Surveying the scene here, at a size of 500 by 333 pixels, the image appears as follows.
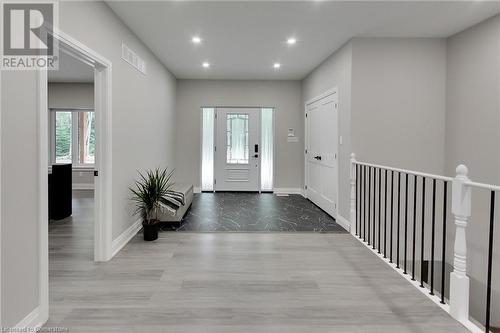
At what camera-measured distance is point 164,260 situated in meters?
3.28

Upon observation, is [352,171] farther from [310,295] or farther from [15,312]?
[15,312]

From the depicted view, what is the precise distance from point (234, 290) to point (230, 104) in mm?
5447

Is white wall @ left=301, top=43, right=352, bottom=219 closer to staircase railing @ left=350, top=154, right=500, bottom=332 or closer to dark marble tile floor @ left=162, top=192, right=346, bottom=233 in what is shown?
staircase railing @ left=350, top=154, right=500, bottom=332

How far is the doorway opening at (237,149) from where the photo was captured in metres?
7.62

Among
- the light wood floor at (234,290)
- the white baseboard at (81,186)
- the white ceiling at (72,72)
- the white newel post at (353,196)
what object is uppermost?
the white ceiling at (72,72)

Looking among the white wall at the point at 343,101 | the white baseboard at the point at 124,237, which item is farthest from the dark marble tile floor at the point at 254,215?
the white wall at the point at 343,101

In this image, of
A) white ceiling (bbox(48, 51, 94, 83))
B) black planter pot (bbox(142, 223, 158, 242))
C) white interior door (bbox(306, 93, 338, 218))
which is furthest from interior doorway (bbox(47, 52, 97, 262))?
white interior door (bbox(306, 93, 338, 218))

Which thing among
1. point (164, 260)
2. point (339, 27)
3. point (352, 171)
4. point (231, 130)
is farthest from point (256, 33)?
point (231, 130)

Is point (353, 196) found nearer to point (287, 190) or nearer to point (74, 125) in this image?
point (287, 190)

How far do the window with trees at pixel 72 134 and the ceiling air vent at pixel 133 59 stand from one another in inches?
178

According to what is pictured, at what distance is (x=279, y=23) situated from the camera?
387 centimetres

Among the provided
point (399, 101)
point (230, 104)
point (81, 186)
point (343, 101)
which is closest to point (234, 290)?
point (343, 101)

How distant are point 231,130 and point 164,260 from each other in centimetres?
474

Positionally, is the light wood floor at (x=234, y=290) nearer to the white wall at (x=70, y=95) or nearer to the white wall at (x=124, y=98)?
the white wall at (x=124, y=98)
